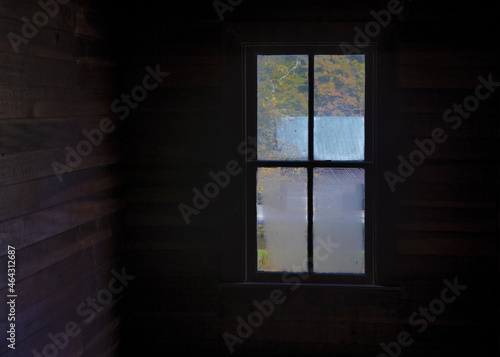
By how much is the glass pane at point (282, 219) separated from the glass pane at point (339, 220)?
0.08 meters

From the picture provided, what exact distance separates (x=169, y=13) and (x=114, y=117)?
2.19ft

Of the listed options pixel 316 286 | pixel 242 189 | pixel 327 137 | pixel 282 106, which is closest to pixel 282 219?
pixel 242 189

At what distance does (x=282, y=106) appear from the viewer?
2.90m

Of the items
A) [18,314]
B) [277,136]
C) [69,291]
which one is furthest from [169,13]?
[18,314]

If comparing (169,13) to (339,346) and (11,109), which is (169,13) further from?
(339,346)

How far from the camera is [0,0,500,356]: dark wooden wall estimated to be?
2762 millimetres

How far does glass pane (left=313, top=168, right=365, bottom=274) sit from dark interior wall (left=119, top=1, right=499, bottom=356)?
12 cm

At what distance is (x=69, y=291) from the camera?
2.25 meters

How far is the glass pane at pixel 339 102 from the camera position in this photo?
2.87 meters

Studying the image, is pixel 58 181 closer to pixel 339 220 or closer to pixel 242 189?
pixel 242 189

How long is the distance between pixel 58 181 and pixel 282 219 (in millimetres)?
1294

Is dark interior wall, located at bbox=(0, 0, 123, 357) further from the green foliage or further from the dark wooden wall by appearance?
the green foliage

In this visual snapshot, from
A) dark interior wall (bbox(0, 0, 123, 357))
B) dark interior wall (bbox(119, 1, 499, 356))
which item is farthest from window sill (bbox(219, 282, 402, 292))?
dark interior wall (bbox(0, 0, 123, 357))

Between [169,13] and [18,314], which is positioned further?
[169,13]
